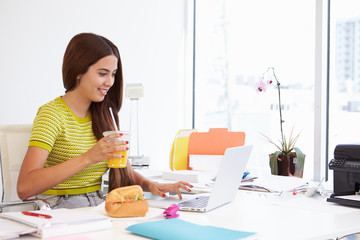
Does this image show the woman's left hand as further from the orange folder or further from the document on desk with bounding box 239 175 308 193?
the orange folder

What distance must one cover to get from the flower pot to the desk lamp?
37.0 inches

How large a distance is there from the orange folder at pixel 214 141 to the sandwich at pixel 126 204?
1.35 metres

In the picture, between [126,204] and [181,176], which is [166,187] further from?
[181,176]

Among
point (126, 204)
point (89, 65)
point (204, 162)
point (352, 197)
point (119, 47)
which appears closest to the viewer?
point (126, 204)

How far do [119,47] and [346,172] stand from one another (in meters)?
2.97

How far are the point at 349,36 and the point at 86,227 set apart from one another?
9.90 feet

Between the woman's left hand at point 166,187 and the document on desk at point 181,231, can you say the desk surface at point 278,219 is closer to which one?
the document on desk at point 181,231

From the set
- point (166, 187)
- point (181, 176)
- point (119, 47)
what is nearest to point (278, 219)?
point (166, 187)

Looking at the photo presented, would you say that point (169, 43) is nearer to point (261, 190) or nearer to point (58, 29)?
point (58, 29)

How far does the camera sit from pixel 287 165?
2.87 m

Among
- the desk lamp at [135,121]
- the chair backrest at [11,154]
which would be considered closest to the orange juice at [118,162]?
the chair backrest at [11,154]

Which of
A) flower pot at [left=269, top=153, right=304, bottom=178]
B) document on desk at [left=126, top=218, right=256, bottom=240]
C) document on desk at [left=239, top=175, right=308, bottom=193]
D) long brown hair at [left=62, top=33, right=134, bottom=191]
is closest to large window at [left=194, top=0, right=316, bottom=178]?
flower pot at [left=269, top=153, right=304, bottom=178]

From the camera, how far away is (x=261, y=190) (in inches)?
83.3

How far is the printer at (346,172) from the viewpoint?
1.84 m
